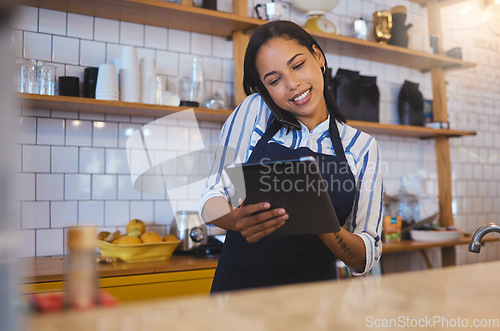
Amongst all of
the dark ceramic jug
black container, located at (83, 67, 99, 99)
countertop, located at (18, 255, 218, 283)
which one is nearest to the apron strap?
countertop, located at (18, 255, 218, 283)

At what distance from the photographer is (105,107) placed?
2643 millimetres

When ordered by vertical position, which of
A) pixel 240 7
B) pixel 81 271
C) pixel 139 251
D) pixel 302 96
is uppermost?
pixel 240 7

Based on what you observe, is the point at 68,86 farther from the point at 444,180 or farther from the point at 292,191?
the point at 444,180

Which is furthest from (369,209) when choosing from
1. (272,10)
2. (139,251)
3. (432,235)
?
(432,235)

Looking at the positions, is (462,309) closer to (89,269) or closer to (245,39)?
(89,269)

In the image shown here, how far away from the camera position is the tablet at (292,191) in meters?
1.33

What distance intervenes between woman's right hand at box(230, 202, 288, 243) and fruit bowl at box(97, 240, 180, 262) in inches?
42.2

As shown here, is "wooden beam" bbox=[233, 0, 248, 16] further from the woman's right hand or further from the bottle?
the bottle

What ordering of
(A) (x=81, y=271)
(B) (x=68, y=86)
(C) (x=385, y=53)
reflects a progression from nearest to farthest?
1. (A) (x=81, y=271)
2. (B) (x=68, y=86)
3. (C) (x=385, y=53)

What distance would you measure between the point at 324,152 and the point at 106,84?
1313mm

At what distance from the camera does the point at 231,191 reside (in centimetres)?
171

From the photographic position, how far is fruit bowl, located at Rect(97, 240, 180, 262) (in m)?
2.46

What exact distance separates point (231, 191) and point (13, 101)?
4.05ft

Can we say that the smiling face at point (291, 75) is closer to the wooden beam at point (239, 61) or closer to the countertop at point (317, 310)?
the countertop at point (317, 310)
